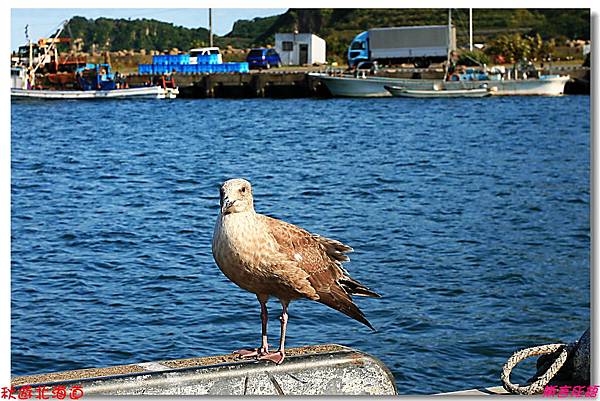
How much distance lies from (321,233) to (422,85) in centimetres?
2383

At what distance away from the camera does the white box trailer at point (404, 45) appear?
3759 cm

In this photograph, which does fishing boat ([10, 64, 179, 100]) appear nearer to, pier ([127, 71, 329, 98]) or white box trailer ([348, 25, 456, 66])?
pier ([127, 71, 329, 98])

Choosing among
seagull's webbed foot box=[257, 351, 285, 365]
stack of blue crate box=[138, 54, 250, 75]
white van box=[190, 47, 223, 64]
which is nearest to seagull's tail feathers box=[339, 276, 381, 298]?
seagull's webbed foot box=[257, 351, 285, 365]

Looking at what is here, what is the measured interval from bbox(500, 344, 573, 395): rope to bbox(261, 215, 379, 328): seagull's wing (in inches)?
22.0

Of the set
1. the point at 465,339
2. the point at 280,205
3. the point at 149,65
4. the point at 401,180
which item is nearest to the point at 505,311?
the point at 465,339

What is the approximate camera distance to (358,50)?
4025 centimetres

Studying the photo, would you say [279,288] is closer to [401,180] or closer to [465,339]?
[465,339]

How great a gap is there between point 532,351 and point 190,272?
5.85 metres

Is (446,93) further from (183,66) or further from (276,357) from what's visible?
(276,357)

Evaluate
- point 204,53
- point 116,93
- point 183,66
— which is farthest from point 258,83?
point 116,93

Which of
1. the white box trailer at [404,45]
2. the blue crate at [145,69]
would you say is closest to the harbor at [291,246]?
the blue crate at [145,69]

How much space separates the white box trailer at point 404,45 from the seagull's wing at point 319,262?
34.3 meters

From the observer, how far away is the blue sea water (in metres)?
7.46

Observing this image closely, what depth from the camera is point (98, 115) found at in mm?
28125
